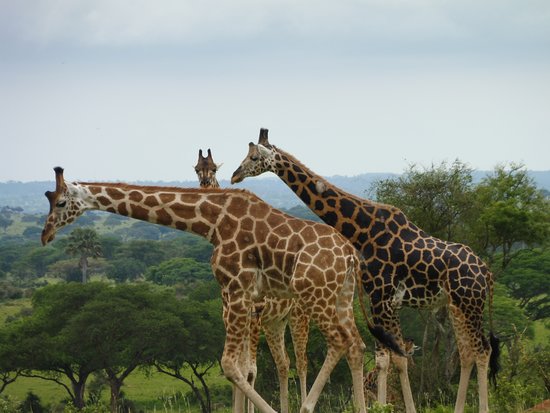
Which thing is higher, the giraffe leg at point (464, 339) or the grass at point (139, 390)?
the giraffe leg at point (464, 339)

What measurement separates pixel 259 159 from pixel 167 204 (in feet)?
5.54

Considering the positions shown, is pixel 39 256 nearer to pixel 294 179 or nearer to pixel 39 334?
pixel 39 334

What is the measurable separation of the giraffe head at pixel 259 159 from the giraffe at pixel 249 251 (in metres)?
1.16

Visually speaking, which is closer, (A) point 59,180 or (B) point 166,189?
(A) point 59,180

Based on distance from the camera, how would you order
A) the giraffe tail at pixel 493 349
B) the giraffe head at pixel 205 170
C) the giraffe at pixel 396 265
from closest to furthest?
the giraffe at pixel 396 265
the giraffe tail at pixel 493 349
the giraffe head at pixel 205 170

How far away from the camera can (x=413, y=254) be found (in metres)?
11.3

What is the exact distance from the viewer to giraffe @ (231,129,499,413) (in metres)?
11.2

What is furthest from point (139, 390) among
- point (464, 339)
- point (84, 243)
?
point (464, 339)

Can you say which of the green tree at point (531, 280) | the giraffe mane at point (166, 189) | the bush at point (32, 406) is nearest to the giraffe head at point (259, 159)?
Result: the giraffe mane at point (166, 189)

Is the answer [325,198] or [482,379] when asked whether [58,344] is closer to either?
[325,198]

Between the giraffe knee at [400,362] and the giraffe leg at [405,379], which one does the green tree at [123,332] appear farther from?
the giraffe knee at [400,362]

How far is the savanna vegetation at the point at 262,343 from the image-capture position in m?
22.9

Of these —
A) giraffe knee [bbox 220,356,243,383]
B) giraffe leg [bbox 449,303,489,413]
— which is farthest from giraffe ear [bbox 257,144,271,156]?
giraffe leg [bbox 449,303,489,413]

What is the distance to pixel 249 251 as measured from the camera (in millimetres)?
9953
